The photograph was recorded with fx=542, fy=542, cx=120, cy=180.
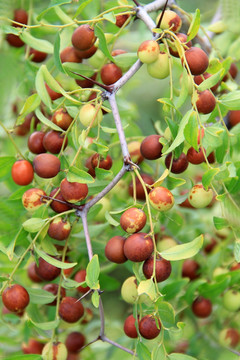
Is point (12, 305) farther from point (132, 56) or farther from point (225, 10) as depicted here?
point (225, 10)

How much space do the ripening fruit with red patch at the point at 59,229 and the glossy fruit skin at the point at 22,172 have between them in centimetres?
11

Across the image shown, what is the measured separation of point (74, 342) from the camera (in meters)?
1.13

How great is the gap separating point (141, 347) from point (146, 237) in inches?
6.4

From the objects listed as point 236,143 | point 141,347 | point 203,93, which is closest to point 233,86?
point 236,143

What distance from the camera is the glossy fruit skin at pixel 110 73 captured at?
913mm

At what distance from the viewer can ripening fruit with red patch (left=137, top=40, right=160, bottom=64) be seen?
0.81 meters

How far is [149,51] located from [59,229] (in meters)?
0.30

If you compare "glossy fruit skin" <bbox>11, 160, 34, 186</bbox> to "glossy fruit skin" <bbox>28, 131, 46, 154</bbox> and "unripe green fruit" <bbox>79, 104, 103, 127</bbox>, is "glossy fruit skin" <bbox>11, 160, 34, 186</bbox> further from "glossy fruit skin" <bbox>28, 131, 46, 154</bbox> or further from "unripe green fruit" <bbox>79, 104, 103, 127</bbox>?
"unripe green fruit" <bbox>79, 104, 103, 127</bbox>

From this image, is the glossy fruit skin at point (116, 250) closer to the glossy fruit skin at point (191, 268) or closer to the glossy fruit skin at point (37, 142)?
the glossy fruit skin at point (37, 142)

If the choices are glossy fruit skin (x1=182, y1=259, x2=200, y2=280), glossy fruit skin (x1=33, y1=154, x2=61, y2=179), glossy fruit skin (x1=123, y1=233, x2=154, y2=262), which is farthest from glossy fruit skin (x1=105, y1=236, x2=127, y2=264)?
glossy fruit skin (x1=182, y1=259, x2=200, y2=280)

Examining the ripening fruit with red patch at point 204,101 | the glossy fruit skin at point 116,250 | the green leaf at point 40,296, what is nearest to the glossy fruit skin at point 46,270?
the green leaf at point 40,296

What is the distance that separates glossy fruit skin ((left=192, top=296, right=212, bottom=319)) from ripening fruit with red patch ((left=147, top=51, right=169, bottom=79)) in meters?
0.47

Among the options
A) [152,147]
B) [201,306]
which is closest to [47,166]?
[152,147]

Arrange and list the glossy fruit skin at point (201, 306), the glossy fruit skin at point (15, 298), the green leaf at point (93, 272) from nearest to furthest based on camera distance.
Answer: the green leaf at point (93, 272) < the glossy fruit skin at point (15, 298) < the glossy fruit skin at point (201, 306)
